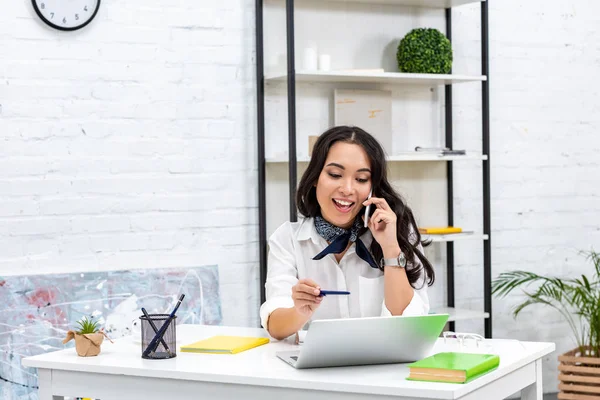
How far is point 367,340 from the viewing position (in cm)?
194

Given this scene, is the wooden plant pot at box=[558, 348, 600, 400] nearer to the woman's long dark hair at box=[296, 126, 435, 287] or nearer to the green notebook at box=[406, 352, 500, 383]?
the woman's long dark hair at box=[296, 126, 435, 287]

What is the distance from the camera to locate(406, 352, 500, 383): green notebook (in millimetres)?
1800

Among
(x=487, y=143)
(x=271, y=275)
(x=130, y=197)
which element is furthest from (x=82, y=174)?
(x=487, y=143)

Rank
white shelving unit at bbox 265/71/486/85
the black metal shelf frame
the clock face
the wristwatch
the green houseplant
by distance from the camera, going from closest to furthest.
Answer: the wristwatch < the clock face < the black metal shelf frame < white shelving unit at bbox 265/71/486/85 < the green houseplant

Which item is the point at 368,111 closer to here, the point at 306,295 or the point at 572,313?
the point at 572,313

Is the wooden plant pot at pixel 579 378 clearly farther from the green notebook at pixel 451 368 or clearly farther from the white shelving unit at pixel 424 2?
the green notebook at pixel 451 368

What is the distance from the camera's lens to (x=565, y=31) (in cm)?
459

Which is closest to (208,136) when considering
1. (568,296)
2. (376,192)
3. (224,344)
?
(376,192)

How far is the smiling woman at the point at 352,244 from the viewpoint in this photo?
2502mm

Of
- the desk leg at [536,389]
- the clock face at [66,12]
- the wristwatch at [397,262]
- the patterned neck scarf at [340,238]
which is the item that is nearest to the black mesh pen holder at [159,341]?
the patterned neck scarf at [340,238]

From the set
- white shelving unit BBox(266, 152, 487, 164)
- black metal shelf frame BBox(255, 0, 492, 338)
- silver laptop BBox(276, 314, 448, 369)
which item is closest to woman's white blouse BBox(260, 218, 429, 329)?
silver laptop BBox(276, 314, 448, 369)

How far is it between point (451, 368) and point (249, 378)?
433mm

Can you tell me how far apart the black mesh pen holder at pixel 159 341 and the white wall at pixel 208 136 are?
1486mm

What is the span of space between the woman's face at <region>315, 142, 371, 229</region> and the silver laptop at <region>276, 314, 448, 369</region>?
64 centimetres
